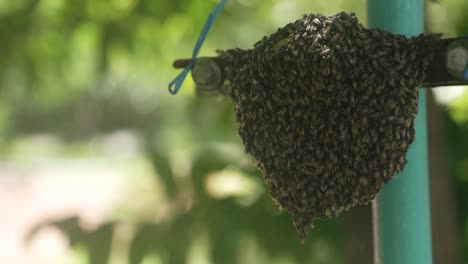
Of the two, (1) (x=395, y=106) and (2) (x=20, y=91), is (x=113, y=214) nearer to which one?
(2) (x=20, y=91)

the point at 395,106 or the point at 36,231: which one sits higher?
the point at 395,106

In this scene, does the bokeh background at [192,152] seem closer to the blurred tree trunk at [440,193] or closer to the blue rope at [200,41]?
the blurred tree trunk at [440,193]

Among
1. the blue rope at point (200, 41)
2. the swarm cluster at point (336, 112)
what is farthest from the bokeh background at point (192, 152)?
the swarm cluster at point (336, 112)

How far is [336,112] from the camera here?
0.53 metres

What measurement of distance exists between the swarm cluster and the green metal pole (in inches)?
3.6

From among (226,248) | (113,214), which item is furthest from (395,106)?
(113,214)

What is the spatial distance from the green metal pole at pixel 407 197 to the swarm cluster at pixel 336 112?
0.30 ft

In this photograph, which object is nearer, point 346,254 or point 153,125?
point 346,254

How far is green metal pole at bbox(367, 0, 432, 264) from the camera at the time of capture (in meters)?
0.63

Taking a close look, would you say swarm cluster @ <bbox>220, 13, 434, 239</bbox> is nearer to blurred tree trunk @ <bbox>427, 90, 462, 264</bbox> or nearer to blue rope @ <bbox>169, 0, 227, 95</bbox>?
blue rope @ <bbox>169, 0, 227, 95</bbox>

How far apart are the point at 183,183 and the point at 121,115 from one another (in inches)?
111

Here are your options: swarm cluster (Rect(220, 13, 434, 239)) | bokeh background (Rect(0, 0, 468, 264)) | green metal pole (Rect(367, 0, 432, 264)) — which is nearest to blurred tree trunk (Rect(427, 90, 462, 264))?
bokeh background (Rect(0, 0, 468, 264))

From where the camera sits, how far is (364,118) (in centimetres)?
52

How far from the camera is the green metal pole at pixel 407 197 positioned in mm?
627
